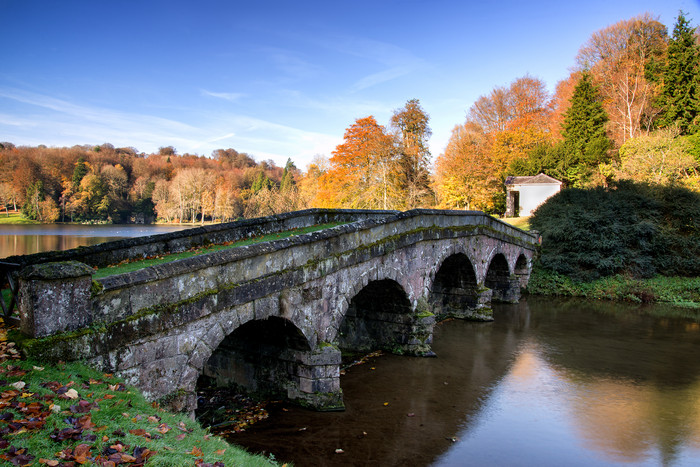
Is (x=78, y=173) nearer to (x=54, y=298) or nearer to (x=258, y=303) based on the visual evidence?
(x=258, y=303)

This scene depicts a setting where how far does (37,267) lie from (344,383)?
7.31 m

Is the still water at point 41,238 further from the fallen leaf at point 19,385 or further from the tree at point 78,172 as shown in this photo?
the fallen leaf at point 19,385

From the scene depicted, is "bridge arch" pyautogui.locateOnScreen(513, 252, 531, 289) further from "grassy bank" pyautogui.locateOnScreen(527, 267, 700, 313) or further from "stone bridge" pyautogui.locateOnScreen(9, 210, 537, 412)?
"stone bridge" pyautogui.locateOnScreen(9, 210, 537, 412)

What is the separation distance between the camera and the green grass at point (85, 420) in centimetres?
390

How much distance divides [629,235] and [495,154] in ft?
80.3

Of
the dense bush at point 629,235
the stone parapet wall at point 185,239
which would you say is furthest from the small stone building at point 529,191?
the stone parapet wall at point 185,239

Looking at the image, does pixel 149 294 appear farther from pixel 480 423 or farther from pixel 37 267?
pixel 480 423

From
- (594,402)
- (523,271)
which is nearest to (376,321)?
(594,402)

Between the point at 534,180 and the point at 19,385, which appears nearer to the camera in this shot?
the point at 19,385

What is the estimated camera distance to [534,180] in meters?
39.8

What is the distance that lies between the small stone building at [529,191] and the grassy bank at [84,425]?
37080 millimetres

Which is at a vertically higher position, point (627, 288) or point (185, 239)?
point (185, 239)

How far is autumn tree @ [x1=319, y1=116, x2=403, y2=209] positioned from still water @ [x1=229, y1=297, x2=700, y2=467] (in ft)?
69.3

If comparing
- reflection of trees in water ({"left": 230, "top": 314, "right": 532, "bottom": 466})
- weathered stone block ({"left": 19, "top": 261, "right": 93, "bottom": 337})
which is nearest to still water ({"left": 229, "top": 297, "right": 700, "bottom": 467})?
reflection of trees in water ({"left": 230, "top": 314, "right": 532, "bottom": 466})
